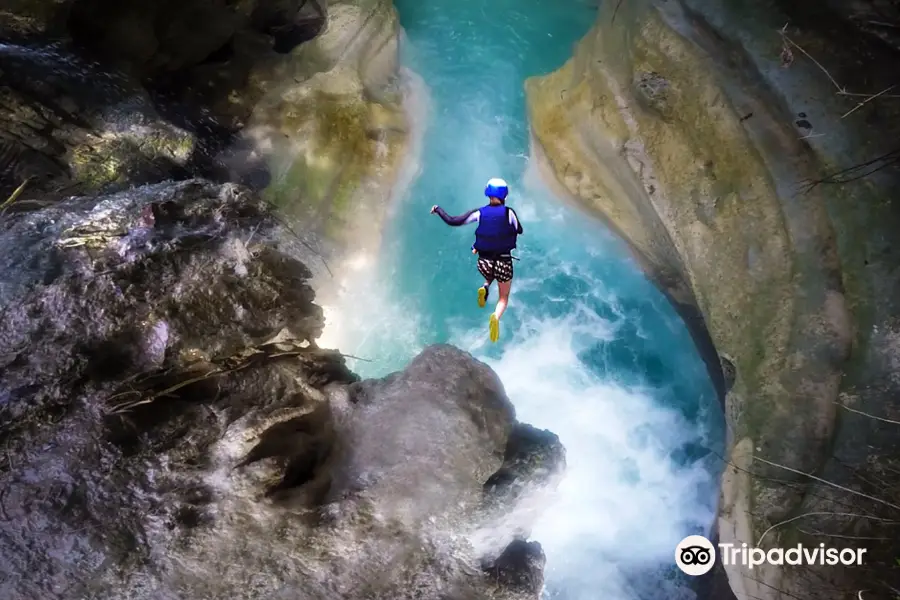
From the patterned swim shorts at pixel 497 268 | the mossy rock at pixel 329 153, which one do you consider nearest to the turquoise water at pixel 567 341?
the mossy rock at pixel 329 153

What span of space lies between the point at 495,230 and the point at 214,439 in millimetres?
2873

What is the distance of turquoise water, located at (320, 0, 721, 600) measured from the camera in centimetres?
717

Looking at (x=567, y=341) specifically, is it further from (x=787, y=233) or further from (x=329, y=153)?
(x=329, y=153)

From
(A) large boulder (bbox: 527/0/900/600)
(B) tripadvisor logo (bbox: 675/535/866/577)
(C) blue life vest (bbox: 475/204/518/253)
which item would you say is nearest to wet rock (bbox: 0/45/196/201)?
(C) blue life vest (bbox: 475/204/518/253)

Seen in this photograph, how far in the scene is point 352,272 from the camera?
294 inches

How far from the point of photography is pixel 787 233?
5.15 meters

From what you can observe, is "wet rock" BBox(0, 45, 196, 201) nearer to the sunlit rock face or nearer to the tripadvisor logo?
the sunlit rock face

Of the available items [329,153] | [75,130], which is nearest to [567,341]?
[329,153]

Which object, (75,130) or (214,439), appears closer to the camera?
(214,439)

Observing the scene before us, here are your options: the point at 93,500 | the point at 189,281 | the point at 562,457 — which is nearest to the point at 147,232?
the point at 189,281

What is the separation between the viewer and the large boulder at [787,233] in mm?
4328

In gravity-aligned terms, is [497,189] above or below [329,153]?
above

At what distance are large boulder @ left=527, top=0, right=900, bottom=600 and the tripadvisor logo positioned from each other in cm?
5

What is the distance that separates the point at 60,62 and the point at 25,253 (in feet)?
8.33
